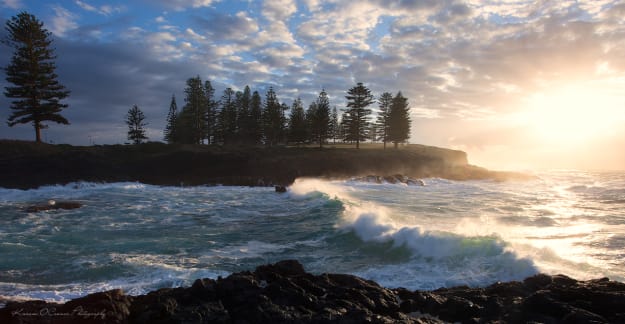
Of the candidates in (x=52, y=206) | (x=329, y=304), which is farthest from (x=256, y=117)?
(x=329, y=304)

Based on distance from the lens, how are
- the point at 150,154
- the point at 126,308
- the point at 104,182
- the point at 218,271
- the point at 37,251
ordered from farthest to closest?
the point at 150,154 < the point at 104,182 < the point at 37,251 < the point at 218,271 < the point at 126,308

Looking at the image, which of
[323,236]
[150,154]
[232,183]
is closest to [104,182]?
[150,154]

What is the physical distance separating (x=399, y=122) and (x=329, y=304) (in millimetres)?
60130

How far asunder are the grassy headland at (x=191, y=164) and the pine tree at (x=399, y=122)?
923 centimetres

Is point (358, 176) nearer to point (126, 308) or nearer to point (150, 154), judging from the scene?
point (150, 154)

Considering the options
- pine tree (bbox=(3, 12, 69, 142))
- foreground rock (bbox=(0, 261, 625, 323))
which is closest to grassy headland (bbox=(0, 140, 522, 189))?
pine tree (bbox=(3, 12, 69, 142))

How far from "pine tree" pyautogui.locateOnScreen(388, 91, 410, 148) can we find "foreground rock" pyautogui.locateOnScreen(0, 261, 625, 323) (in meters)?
57.8

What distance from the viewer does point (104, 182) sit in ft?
116

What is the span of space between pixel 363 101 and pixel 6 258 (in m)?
55.8

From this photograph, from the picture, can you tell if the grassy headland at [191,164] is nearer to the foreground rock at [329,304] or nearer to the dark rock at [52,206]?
the dark rock at [52,206]

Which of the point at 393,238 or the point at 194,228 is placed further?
the point at 194,228

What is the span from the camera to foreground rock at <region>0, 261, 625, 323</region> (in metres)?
6.31

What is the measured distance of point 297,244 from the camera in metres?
13.4

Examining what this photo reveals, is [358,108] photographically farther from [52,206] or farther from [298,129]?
[52,206]
